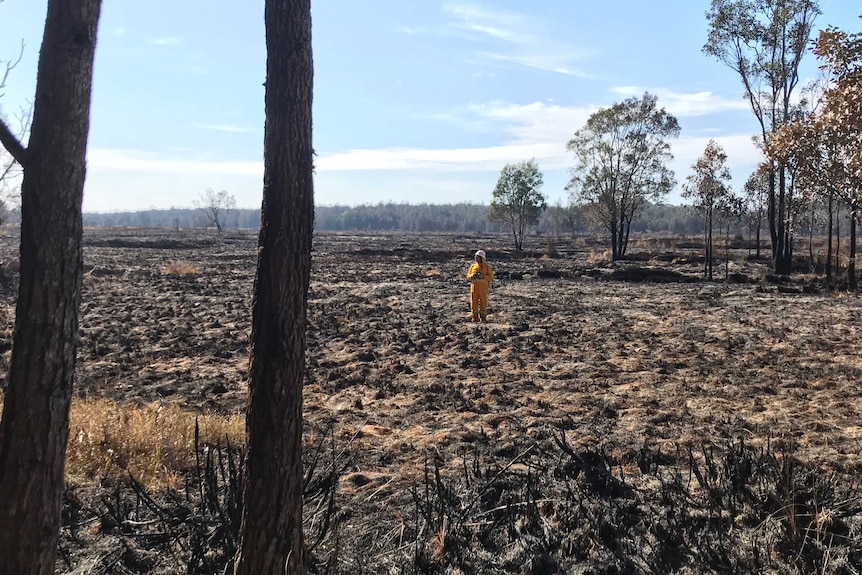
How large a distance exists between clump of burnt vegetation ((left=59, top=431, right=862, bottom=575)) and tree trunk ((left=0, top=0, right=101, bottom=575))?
1.01 metres

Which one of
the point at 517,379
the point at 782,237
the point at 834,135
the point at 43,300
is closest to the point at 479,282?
the point at 517,379

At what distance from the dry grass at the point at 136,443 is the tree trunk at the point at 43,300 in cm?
253

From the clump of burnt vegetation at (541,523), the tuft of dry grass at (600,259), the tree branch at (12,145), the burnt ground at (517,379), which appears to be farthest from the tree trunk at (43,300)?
the tuft of dry grass at (600,259)

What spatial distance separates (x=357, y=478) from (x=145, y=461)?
195 centimetres

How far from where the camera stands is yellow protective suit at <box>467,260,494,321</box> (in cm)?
1342

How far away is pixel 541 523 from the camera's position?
14.8 ft

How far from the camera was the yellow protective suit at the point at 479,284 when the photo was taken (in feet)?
44.0

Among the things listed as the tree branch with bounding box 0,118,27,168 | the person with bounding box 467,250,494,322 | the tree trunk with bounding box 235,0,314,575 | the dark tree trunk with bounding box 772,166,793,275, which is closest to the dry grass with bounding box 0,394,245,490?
the tree trunk with bounding box 235,0,314,575

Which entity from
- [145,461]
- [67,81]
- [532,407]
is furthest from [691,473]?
[67,81]

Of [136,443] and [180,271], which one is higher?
[180,271]

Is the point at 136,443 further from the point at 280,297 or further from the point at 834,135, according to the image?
the point at 834,135

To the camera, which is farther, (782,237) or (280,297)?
(782,237)

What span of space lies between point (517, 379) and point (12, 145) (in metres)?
7.42

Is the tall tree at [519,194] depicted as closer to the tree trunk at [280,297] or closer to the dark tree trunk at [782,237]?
the dark tree trunk at [782,237]
